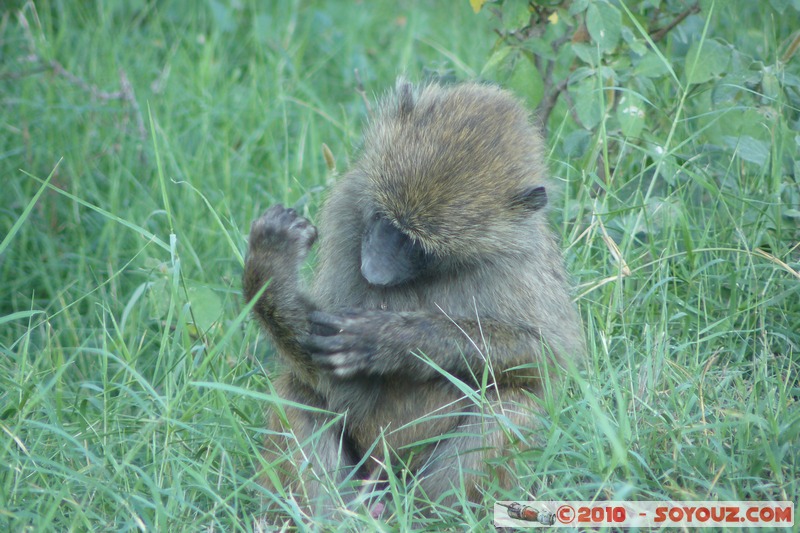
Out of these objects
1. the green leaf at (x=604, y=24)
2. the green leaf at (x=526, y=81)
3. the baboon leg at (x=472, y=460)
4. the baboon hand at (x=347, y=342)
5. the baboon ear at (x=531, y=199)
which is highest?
the green leaf at (x=604, y=24)

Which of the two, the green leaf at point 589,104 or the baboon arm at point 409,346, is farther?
the green leaf at point 589,104

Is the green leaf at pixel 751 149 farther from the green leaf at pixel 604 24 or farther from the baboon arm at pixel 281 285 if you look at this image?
the baboon arm at pixel 281 285

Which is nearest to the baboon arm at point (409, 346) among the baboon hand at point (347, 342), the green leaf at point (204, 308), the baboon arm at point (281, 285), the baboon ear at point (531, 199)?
the baboon hand at point (347, 342)

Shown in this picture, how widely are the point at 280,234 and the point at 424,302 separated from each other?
0.57m

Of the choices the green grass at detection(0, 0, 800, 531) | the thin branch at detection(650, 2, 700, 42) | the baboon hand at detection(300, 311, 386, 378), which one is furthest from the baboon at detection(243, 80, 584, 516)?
the thin branch at detection(650, 2, 700, 42)

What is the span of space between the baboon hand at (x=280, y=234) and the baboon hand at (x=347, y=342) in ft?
1.08

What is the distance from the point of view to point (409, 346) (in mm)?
3096

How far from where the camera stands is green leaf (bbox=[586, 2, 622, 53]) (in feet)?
13.2

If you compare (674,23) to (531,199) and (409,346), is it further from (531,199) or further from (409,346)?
(409,346)

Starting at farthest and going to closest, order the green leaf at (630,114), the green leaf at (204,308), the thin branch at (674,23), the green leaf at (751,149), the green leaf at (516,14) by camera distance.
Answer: the thin branch at (674,23)
the green leaf at (516,14)
the green leaf at (630,114)
the green leaf at (751,149)
the green leaf at (204,308)

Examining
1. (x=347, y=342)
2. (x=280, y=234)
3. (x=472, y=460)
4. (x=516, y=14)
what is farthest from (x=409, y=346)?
(x=516, y=14)

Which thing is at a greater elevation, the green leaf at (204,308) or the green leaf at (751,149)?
the green leaf at (751,149)

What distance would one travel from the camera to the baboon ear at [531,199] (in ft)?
10.8

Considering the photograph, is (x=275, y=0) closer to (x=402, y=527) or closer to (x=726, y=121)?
(x=726, y=121)
